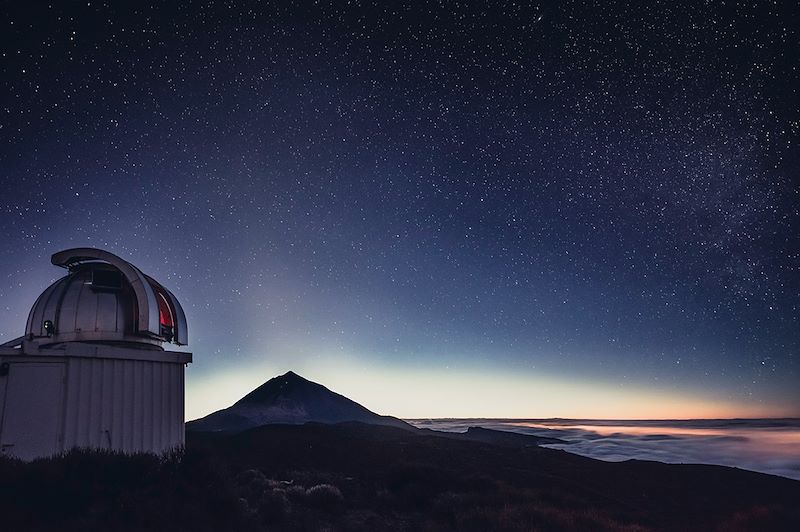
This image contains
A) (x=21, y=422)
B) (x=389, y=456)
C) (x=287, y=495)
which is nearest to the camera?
(x=21, y=422)

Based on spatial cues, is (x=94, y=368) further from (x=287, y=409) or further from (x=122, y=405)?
(x=287, y=409)

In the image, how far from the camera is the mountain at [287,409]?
245 feet

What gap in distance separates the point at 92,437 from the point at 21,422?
109cm

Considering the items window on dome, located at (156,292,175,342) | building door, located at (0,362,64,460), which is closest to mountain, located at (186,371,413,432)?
window on dome, located at (156,292,175,342)

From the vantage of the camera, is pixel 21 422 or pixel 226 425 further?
pixel 226 425

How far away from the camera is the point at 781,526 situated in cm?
1431

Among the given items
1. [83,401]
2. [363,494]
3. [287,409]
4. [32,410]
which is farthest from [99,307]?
[287,409]

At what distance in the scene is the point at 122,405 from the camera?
29.2 feet

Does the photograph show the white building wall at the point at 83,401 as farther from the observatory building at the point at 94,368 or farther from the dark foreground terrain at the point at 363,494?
the dark foreground terrain at the point at 363,494

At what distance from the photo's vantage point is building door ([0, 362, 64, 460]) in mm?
7695

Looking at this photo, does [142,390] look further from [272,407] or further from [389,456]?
[272,407]

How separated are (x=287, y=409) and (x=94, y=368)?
79107 millimetres

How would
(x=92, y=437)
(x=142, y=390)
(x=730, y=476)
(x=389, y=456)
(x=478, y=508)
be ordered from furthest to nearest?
(x=730, y=476), (x=389, y=456), (x=478, y=508), (x=142, y=390), (x=92, y=437)

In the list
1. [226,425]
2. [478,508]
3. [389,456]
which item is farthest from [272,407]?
[478,508]
